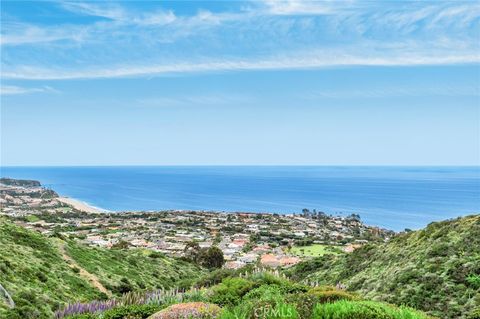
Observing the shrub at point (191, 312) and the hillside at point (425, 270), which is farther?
the hillside at point (425, 270)

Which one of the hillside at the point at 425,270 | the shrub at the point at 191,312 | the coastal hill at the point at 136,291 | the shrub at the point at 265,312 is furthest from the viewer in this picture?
the hillside at the point at 425,270

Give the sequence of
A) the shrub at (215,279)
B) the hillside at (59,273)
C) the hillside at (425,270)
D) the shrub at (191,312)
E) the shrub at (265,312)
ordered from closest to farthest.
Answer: the shrub at (265,312) → the shrub at (191,312) → the hillside at (425,270) → the hillside at (59,273) → the shrub at (215,279)

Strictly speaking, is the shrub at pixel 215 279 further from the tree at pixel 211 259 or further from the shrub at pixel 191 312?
the tree at pixel 211 259

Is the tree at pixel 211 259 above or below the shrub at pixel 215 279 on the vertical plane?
below

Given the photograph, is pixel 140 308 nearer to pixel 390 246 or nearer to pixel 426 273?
pixel 426 273

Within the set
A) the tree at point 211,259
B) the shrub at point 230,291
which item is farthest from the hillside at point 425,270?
the tree at point 211,259

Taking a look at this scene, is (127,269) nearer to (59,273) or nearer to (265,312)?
(59,273)
